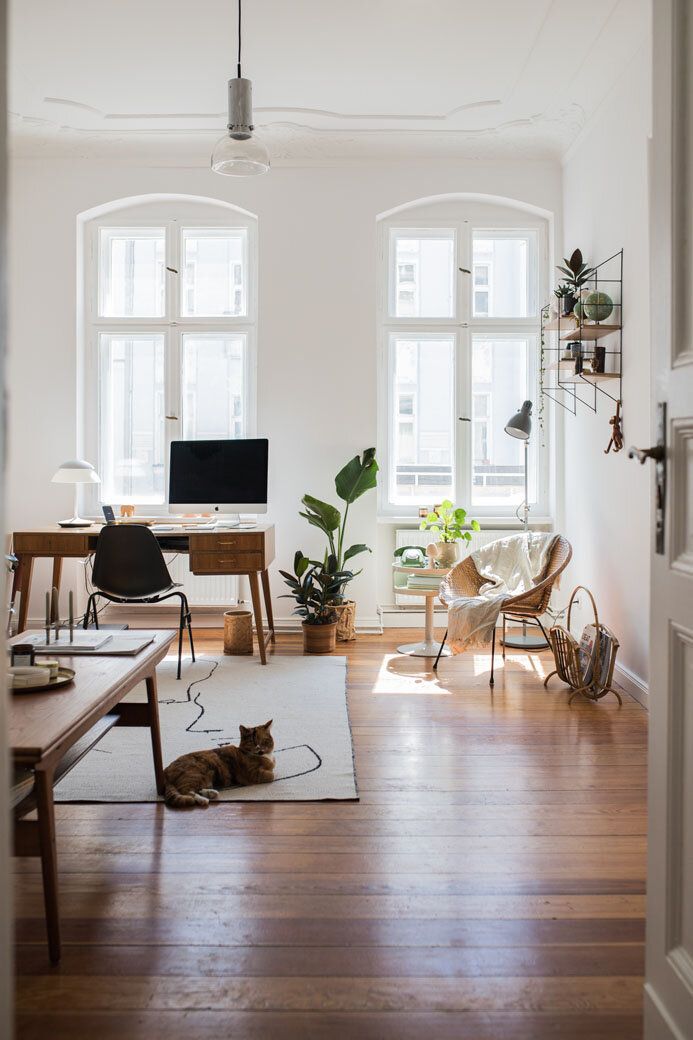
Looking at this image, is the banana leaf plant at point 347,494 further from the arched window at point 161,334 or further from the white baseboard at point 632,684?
the white baseboard at point 632,684

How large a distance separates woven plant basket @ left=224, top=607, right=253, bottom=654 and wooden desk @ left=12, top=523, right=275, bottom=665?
0.27 m

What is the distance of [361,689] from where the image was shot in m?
4.22

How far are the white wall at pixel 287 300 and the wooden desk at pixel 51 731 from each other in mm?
3404

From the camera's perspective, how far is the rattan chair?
4.38 meters

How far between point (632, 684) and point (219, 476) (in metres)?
2.62

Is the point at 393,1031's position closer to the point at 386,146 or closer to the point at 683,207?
the point at 683,207

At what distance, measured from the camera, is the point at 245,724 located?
357 centimetres

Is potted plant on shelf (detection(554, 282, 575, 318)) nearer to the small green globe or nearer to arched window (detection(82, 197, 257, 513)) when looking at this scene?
the small green globe

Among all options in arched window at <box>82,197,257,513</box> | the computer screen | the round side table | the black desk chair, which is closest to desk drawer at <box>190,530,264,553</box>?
the black desk chair

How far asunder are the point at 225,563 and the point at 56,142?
9.93ft

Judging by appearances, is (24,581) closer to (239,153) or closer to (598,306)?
(239,153)

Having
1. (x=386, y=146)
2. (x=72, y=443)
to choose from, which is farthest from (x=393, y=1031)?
(x=386, y=146)

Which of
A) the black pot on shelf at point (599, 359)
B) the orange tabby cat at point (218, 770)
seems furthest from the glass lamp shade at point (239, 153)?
the orange tabby cat at point (218, 770)

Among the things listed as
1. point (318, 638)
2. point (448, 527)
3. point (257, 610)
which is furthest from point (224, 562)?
point (448, 527)
